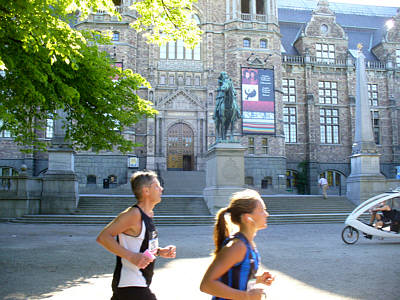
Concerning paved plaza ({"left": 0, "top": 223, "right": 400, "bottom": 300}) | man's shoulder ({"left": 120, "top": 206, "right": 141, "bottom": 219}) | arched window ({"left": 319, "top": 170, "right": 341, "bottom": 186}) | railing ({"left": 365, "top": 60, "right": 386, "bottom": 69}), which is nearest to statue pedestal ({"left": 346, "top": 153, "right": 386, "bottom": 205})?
paved plaza ({"left": 0, "top": 223, "right": 400, "bottom": 300})

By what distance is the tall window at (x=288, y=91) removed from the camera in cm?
3678

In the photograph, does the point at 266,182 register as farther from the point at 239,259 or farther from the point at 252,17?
the point at 239,259

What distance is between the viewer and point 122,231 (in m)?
2.77

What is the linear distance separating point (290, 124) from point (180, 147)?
10.8 meters

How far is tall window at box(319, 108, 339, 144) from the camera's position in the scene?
37125 millimetres

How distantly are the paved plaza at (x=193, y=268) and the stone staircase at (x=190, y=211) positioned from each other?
5.14m

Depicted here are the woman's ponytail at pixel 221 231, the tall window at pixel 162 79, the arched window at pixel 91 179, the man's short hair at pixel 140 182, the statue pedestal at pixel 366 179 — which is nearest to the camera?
the woman's ponytail at pixel 221 231

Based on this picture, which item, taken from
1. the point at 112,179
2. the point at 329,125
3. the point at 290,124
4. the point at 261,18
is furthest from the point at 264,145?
the point at 112,179

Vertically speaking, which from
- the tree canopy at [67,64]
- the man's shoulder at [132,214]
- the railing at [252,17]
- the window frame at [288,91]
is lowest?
the man's shoulder at [132,214]

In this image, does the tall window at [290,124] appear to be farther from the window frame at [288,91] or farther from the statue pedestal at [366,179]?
the statue pedestal at [366,179]

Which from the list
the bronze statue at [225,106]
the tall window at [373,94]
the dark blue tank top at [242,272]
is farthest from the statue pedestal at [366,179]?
the dark blue tank top at [242,272]

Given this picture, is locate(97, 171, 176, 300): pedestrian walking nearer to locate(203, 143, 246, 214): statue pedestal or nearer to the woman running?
the woman running

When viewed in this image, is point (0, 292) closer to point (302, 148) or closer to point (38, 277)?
point (38, 277)

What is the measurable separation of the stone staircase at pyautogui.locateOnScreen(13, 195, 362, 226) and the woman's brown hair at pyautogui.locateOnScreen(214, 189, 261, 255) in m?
14.0
